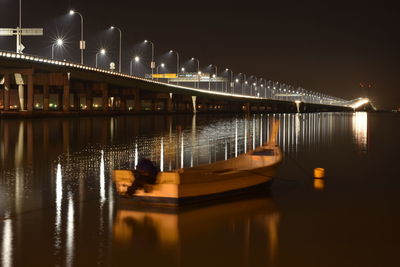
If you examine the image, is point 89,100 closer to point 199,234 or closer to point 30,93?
point 30,93

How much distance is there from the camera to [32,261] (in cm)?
1080

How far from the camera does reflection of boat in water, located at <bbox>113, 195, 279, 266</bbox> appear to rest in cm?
1140

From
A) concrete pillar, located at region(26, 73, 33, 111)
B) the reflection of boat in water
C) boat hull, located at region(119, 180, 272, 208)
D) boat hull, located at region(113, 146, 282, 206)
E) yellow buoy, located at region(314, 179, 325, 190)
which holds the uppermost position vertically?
concrete pillar, located at region(26, 73, 33, 111)

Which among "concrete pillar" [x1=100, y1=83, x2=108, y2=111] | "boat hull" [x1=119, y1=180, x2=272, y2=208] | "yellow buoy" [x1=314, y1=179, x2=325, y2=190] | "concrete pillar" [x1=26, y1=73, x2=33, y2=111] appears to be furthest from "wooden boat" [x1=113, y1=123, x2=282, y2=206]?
"concrete pillar" [x1=100, y1=83, x2=108, y2=111]

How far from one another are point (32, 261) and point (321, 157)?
24921 mm

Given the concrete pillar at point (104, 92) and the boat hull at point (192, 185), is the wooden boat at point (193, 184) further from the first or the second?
A: the concrete pillar at point (104, 92)

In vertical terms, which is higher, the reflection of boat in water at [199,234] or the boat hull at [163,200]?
the boat hull at [163,200]

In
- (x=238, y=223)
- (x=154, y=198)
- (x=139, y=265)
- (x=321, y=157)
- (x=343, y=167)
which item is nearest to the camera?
(x=139, y=265)

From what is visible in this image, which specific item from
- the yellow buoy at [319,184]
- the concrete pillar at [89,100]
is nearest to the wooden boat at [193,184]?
the yellow buoy at [319,184]

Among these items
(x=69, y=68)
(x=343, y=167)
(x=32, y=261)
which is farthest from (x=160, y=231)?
(x=69, y=68)

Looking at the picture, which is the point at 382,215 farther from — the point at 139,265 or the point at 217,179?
the point at 139,265

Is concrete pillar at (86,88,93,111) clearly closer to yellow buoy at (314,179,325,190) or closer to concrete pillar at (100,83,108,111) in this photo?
concrete pillar at (100,83,108,111)

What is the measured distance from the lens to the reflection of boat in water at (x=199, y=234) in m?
11.4

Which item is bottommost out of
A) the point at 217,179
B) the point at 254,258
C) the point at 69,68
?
the point at 254,258
